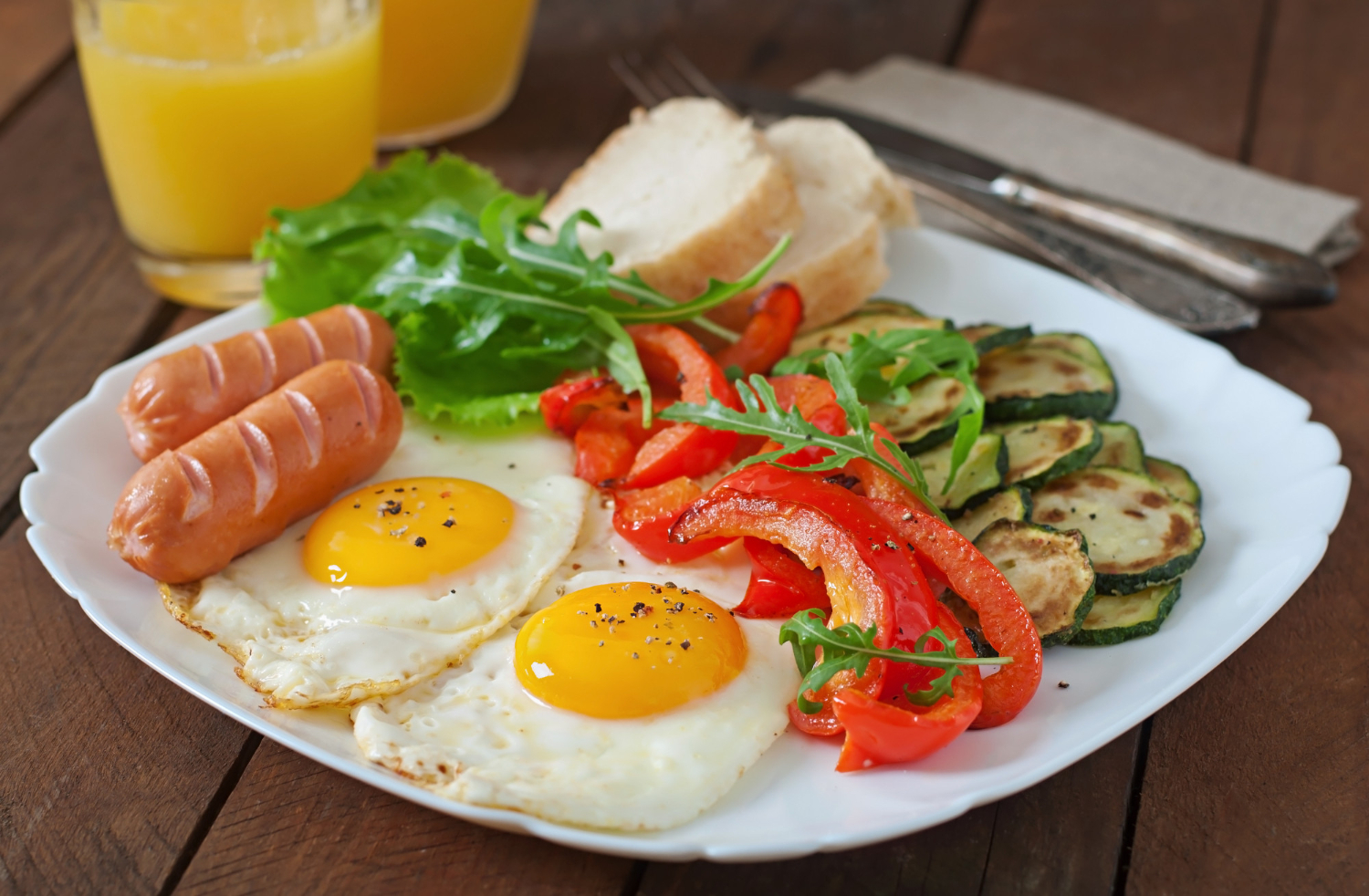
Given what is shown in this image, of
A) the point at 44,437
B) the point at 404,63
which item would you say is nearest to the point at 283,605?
the point at 44,437

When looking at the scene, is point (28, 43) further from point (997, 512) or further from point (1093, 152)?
point (997, 512)

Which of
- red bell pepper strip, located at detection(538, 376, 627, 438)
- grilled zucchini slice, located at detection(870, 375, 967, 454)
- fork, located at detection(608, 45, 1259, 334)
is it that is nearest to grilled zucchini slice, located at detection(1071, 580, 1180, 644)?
grilled zucchini slice, located at detection(870, 375, 967, 454)

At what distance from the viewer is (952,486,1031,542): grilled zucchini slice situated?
267cm

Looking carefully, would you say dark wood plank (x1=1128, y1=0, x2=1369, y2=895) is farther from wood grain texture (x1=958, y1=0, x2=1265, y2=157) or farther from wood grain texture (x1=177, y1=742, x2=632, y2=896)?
wood grain texture (x1=958, y1=0, x2=1265, y2=157)

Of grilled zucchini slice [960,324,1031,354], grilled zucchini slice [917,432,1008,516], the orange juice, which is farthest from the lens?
the orange juice

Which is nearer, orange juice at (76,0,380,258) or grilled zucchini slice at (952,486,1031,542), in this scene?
grilled zucchini slice at (952,486,1031,542)

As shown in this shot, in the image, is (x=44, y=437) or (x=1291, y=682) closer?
(x=1291, y=682)

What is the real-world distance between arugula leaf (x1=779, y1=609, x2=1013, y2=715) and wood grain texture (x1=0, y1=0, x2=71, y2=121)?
184 inches

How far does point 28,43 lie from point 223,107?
2.75 m

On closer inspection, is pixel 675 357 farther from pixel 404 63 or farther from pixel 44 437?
pixel 404 63

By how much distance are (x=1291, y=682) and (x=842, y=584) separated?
3.52ft

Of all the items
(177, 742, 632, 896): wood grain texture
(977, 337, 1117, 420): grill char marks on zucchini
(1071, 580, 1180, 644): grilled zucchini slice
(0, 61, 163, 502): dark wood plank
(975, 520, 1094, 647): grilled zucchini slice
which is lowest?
(0, 61, 163, 502): dark wood plank

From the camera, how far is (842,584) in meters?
2.32

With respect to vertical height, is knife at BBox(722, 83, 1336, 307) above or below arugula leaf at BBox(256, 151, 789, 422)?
above
